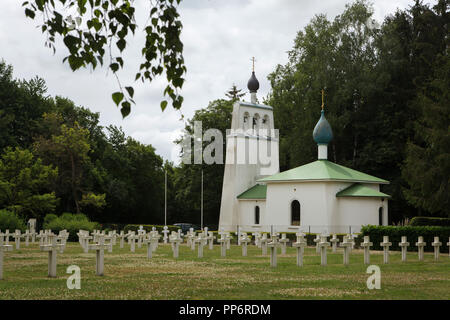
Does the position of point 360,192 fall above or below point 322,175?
below

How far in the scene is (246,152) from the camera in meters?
43.0

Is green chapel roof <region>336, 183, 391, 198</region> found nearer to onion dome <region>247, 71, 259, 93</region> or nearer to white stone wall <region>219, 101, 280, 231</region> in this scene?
white stone wall <region>219, 101, 280, 231</region>

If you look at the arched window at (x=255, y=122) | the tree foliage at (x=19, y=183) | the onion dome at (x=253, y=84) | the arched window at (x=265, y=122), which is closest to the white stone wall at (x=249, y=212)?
the arched window at (x=255, y=122)

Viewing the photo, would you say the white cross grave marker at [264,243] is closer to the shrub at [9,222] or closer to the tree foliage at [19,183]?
the shrub at [9,222]

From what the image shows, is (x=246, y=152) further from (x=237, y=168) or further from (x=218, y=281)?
(x=218, y=281)

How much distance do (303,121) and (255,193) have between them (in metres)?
9.00

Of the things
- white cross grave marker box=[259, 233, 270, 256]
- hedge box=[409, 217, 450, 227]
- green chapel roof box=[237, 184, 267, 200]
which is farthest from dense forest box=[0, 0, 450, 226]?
white cross grave marker box=[259, 233, 270, 256]

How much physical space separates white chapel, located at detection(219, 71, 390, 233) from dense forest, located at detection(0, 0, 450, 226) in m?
3.65

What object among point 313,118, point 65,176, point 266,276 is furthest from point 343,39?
point 266,276

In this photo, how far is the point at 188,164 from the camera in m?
54.5

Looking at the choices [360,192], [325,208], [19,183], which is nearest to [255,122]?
[325,208]

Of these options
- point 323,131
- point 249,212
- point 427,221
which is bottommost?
point 427,221

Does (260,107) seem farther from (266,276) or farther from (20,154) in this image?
(266,276)

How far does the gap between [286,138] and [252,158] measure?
7.94 m
